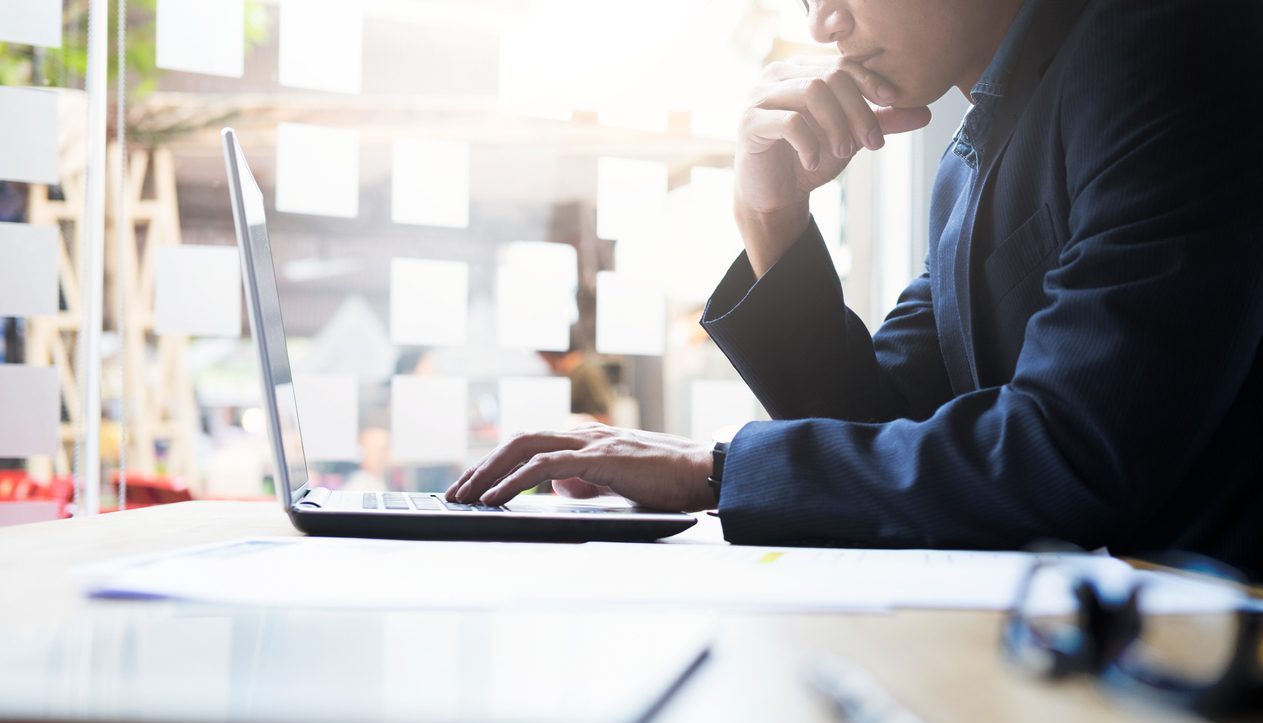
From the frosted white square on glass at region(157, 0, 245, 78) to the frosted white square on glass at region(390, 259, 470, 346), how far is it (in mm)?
505

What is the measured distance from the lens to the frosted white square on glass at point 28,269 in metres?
1.63

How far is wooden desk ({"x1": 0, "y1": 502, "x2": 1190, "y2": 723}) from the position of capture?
11.4 inches

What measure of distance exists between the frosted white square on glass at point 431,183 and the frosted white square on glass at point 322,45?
18 centimetres

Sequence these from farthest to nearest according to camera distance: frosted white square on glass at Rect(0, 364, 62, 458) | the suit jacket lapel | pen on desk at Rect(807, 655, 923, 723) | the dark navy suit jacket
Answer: frosted white square on glass at Rect(0, 364, 62, 458), the suit jacket lapel, the dark navy suit jacket, pen on desk at Rect(807, 655, 923, 723)

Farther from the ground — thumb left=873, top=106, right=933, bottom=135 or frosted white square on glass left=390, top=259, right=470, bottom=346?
thumb left=873, top=106, right=933, bottom=135

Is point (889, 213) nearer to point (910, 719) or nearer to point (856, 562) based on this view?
point (856, 562)

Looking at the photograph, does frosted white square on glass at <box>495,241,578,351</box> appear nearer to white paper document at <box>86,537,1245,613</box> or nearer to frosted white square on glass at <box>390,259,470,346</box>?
frosted white square on glass at <box>390,259,470,346</box>

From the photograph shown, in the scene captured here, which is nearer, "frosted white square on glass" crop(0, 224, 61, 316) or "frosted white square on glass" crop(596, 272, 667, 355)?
"frosted white square on glass" crop(0, 224, 61, 316)

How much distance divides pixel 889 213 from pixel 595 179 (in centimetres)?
69

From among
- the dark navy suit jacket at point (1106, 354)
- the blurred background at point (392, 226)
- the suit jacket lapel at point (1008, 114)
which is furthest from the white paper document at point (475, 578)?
the blurred background at point (392, 226)

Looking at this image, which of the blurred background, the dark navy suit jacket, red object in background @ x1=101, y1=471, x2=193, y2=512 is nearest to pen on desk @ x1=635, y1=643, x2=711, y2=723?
the dark navy suit jacket

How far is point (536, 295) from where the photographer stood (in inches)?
80.3

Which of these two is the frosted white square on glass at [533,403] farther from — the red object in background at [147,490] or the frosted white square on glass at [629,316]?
the red object in background at [147,490]

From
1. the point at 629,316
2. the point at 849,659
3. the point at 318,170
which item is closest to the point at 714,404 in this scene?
the point at 629,316
